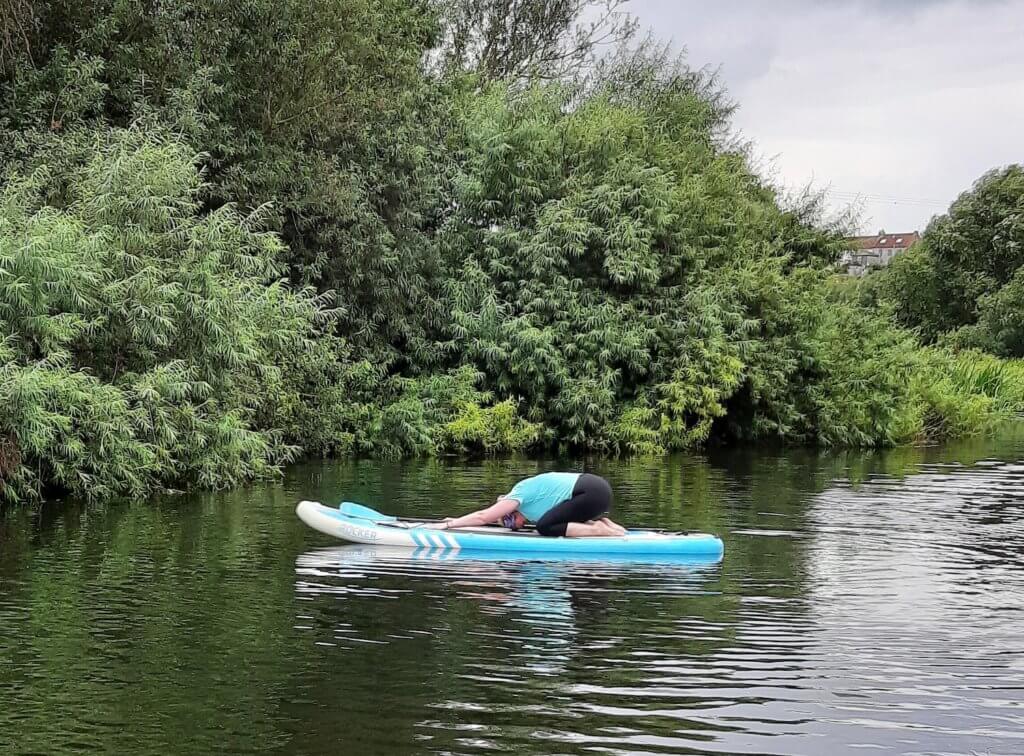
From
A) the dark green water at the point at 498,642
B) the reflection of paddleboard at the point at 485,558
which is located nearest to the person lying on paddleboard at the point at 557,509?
the reflection of paddleboard at the point at 485,558

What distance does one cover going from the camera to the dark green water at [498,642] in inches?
254

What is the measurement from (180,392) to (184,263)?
7.42 ft

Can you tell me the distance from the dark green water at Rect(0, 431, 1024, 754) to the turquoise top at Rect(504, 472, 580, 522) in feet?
2.73

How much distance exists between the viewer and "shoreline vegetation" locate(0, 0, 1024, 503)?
54.2ft

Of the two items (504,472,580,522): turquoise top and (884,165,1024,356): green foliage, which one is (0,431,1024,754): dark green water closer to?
(504,472,580,522): turquoise top

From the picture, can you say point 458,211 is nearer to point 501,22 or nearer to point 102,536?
point 501,22

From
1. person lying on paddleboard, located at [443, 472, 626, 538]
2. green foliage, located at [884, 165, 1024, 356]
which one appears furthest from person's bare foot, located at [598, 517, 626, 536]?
green foliage, located at [884, 165, 1024, 356]

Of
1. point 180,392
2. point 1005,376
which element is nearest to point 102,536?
point 180,392

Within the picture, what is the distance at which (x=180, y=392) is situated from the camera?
53.5 feet

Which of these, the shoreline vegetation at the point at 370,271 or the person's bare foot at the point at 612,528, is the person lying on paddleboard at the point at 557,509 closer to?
the person's bare foot at the point at 612,528

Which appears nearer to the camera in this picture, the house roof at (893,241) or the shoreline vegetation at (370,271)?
the shoreline vegetation at (370,271)

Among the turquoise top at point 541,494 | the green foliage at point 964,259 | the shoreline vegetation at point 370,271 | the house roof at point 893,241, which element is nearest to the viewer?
the turquoise top at point 541,494

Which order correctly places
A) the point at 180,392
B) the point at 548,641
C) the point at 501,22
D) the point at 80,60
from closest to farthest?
the point at 548,641, the point at 180,392, the point at 80,60, the point at 501,22

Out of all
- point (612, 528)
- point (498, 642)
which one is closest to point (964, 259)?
point (612, 528)
